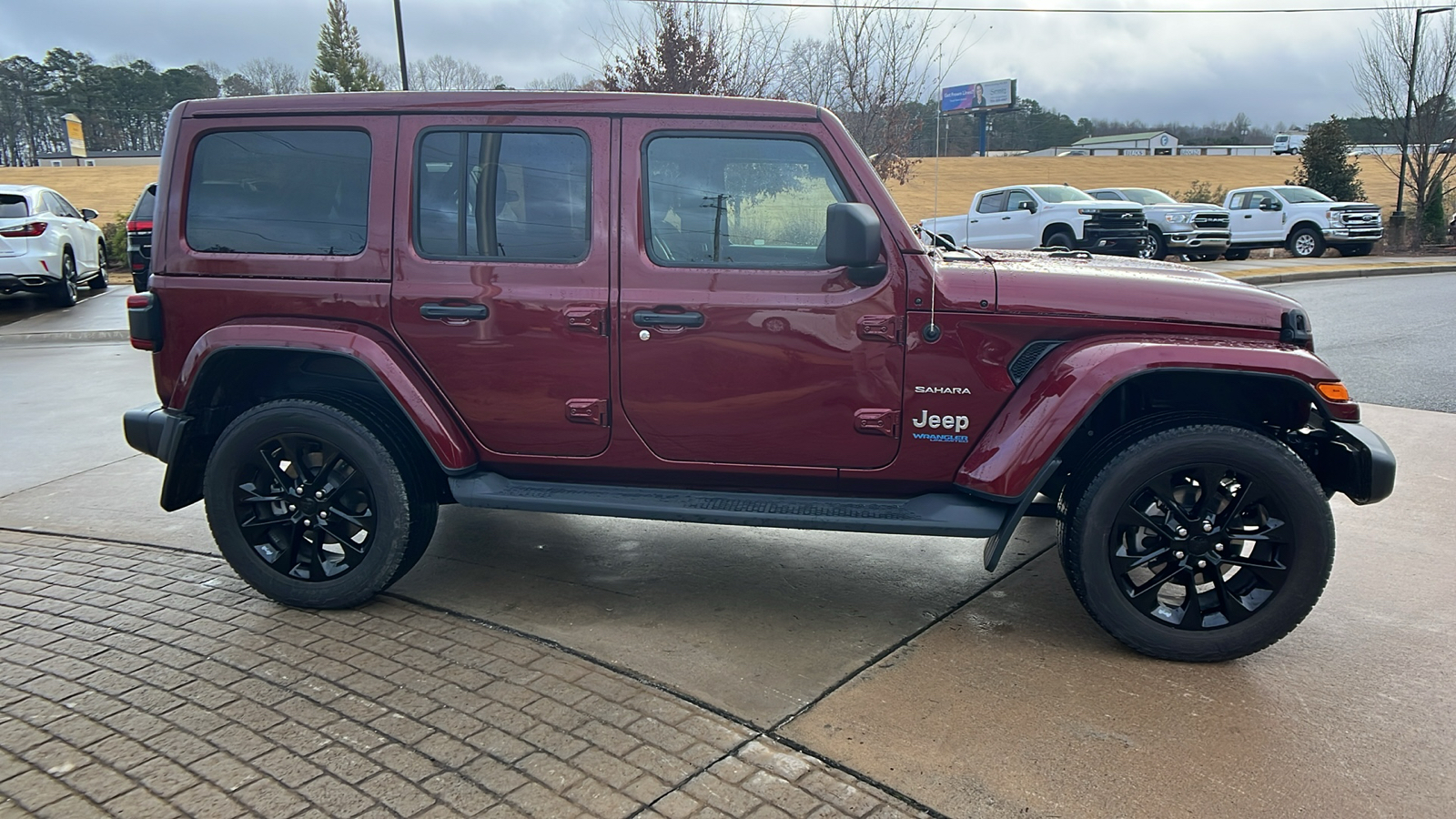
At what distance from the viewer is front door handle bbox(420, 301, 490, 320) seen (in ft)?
11.8

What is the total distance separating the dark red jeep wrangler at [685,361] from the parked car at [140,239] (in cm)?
648

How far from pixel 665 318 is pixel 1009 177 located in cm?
4960

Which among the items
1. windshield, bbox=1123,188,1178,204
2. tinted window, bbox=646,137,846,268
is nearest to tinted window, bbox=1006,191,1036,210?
windshield, bbox=1123,188,1178,204

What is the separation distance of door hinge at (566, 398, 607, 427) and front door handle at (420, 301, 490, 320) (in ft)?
1.53

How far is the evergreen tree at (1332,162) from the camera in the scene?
1062 inches

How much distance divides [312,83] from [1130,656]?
50739mm

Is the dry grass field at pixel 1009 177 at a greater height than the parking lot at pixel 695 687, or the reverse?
the dry grass field at pixel 1009 177

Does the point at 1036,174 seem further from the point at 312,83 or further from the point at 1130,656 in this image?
the point at 1130,656

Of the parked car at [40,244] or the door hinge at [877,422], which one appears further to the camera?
the parked car at [40,244]

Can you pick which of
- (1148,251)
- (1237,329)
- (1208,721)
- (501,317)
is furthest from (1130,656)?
(1148,251)

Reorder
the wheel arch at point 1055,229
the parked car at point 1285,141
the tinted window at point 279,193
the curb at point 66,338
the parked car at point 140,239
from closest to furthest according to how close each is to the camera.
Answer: the tinted window at point 279,193 → the parked car at point 140,239 → the curb at point 66,338 → the wheel arch at point 1055,229 → the parked car at point 1285,141

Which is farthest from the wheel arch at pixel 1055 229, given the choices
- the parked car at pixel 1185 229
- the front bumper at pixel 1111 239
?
the parked car at pixel 1185 229

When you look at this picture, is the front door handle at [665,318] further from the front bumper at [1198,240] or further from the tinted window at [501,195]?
the front bumper at [1198,240]

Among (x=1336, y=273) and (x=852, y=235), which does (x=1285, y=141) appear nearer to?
(x=1336, y=273)
